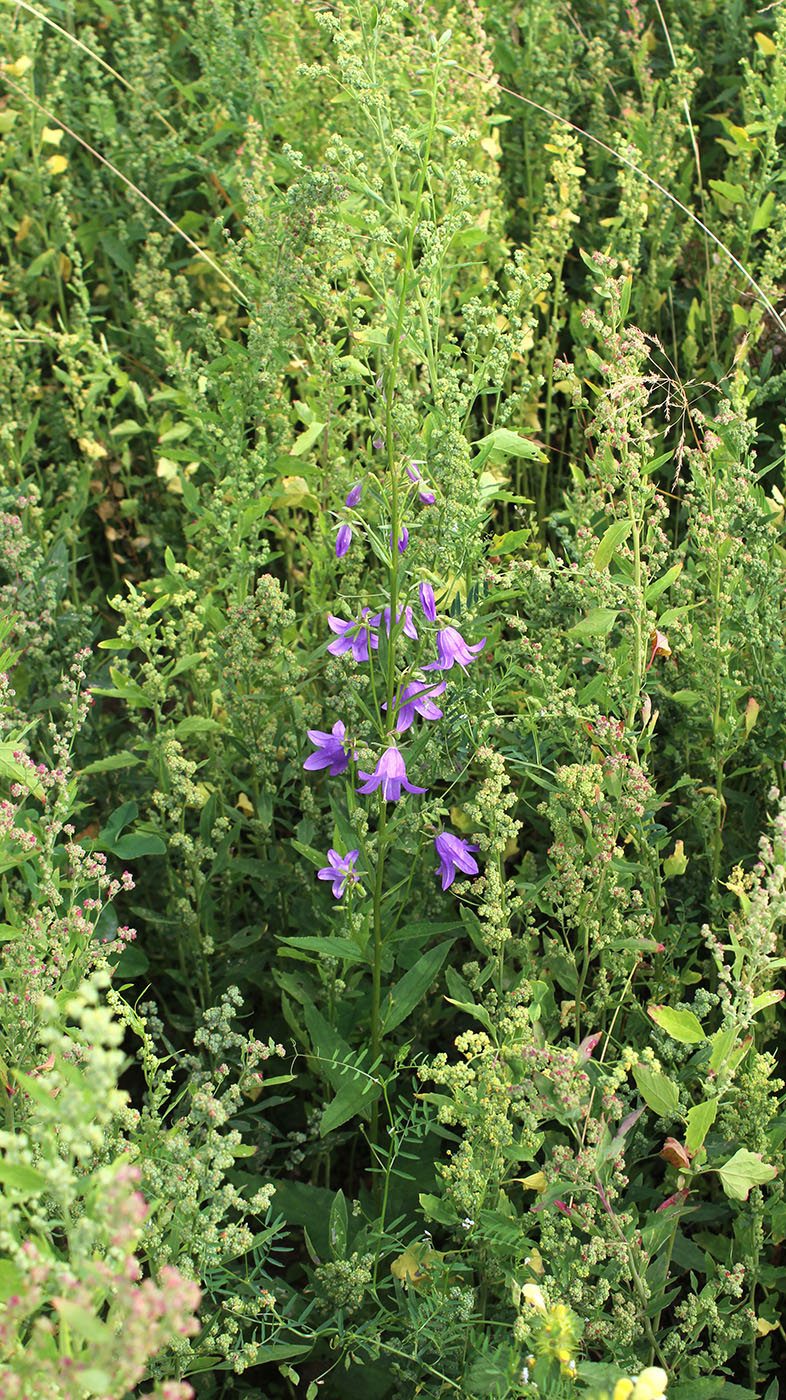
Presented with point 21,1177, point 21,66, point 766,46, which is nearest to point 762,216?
point 766,46

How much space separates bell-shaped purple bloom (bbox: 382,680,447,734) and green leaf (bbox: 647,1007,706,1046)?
22.0 inches

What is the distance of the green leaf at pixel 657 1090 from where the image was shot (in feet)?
5.24

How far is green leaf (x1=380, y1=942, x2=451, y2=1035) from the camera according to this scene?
6.25 feet

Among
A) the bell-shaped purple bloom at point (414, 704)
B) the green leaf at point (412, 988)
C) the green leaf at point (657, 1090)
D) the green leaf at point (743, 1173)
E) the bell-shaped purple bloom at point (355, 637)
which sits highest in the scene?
the bell-shaped purple bloom at point (355, 637)

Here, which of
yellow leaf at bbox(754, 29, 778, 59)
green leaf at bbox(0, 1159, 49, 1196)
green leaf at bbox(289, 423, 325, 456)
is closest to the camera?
green leaf at bbox(0, 1159, 49, 1196)

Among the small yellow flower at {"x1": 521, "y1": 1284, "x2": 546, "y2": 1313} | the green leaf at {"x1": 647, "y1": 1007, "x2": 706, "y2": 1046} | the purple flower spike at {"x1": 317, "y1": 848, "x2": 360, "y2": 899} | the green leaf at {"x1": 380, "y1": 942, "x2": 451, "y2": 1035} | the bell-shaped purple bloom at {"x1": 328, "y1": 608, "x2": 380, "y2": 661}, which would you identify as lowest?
the green leaf at {"x1": 380, "y1": 942, "x2": 451, "y2": 1035}

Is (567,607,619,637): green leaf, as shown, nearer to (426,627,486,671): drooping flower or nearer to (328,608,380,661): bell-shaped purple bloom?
(426,627,486,671): drooping flower

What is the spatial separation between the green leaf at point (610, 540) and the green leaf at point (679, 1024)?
68 centimetres

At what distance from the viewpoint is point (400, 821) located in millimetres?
1891

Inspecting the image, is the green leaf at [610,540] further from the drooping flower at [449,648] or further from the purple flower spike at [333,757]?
the purple flower spike at [333,757]

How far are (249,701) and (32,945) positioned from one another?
2.23ft

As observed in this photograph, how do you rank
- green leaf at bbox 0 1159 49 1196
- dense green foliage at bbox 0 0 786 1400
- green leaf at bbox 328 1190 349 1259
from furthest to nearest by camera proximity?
green leaf at bbox 328 1190 349 1259, dense green foliage at bbox 0 0 786 1400, green leaf at bbox 0 1159 49 1196

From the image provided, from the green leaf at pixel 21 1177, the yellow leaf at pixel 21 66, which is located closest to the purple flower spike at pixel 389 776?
the green leaf at pixel 21 1177

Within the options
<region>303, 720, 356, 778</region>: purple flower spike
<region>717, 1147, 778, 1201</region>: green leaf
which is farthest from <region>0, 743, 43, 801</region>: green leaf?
<region>717, 1147, 778, 1201</region>: green leaf
